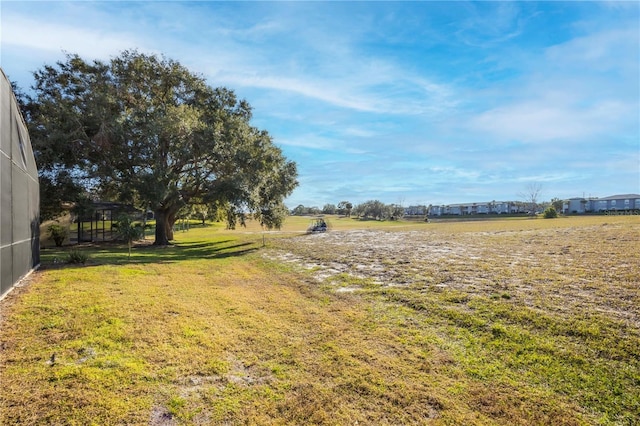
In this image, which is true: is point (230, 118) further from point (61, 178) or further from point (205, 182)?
point (61, 178)

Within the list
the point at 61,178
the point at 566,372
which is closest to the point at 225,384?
the point at 566,372

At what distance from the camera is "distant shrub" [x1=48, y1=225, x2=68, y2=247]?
1967cm

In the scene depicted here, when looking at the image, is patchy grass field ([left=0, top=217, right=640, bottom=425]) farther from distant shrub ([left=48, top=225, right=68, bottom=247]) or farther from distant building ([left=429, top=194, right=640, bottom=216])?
distant building ([left=429, top=194, right=640, bottom=216])

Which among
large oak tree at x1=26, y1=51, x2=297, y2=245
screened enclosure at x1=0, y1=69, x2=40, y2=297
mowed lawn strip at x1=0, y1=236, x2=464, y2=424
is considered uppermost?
large oak tree at x1=26, y1=51, x2=297, y2=245

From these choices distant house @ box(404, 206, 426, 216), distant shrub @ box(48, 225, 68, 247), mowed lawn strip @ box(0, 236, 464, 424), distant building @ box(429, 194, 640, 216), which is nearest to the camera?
mowed lawn strip @ box(0, 236, 464, 424)

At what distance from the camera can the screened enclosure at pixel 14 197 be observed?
6598mm

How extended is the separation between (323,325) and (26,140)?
33.7ft

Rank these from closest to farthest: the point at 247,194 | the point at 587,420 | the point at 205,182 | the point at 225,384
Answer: the point at 587,420
the point at 225,384
the point at 247,194
the point at 205,182

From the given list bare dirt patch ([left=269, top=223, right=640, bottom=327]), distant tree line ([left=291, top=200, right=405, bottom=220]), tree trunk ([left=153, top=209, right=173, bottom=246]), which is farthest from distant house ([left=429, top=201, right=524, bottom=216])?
tree trunk ([left=153, top=209, right=173, bottom=246])

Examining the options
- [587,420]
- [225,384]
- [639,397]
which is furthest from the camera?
[225,384]

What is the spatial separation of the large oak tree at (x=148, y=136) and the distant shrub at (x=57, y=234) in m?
3.23

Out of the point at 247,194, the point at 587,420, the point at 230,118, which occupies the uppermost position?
the point at 230,118

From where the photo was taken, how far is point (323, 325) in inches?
249

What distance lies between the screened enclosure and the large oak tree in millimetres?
7475
